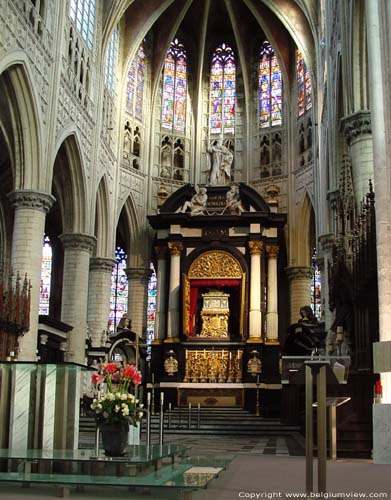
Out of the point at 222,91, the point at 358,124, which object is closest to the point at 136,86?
the point at 222,91

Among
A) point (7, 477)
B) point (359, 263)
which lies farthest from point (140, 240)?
point (7, 477)

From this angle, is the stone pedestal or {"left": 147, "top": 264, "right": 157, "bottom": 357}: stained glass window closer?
the stone pedestal

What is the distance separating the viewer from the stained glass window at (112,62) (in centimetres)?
2834

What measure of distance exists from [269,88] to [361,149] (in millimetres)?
16986

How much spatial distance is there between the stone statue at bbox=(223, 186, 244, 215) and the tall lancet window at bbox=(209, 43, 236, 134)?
573 centimetres

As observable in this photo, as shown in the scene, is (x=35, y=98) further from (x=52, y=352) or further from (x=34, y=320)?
(x=52, y=352)

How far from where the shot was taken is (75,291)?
23.9m

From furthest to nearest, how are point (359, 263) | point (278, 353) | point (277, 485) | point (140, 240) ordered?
point (140, 240) → point (278, 353) → point (359, 263) → point (277, 485)

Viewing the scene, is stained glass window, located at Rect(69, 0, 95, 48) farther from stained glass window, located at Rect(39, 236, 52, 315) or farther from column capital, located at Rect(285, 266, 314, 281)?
column capital, located at Rect(285, 266, 314, 281)

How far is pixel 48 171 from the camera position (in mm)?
20438

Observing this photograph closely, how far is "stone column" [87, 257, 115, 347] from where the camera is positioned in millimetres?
27156

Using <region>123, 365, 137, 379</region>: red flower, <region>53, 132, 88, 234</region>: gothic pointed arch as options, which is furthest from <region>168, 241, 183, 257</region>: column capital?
<region>123, 365, 137, 379</region>: red flower

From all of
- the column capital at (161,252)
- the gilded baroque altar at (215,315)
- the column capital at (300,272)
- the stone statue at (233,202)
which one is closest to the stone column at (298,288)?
the column capital at (300,272)

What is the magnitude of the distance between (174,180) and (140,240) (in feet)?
10.3
